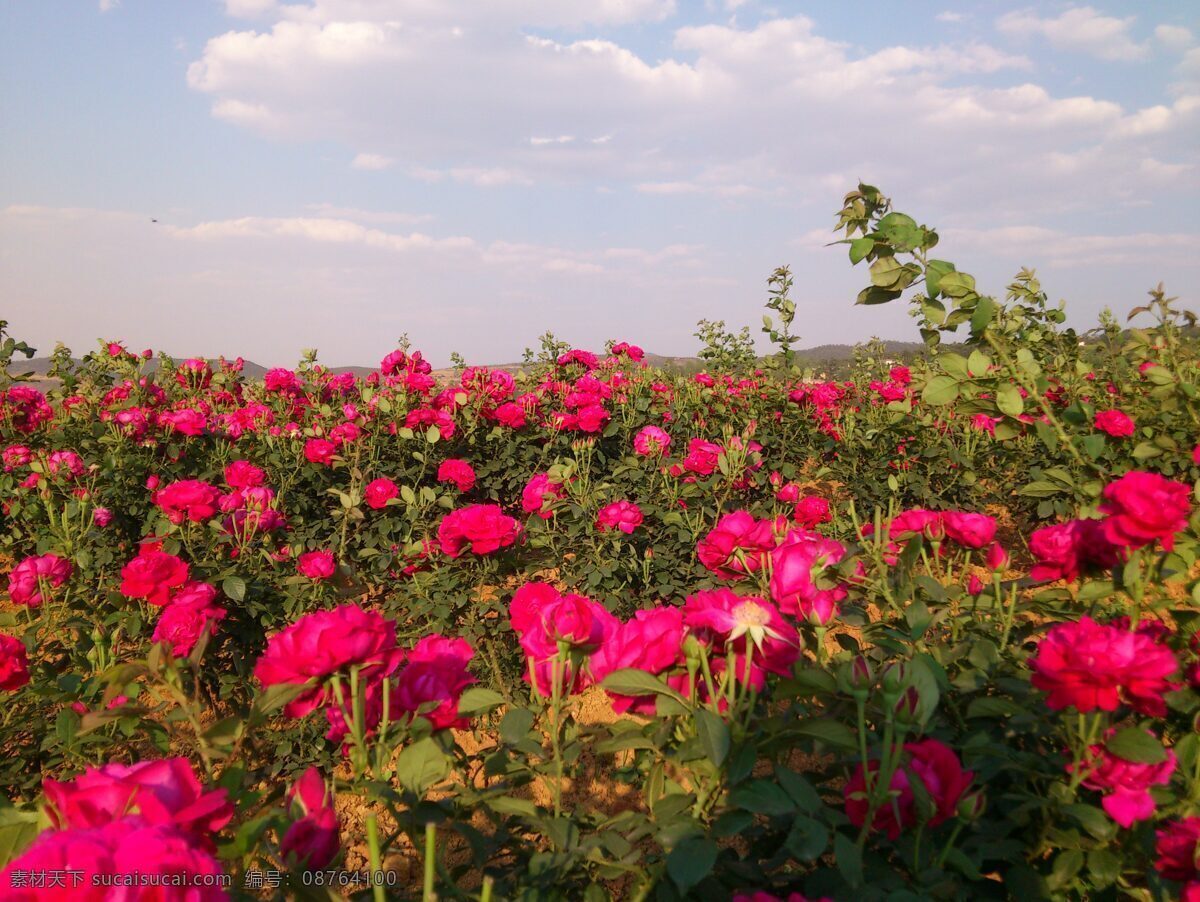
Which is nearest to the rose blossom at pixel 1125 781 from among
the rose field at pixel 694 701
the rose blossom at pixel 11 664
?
the rose field at pixel 694 701

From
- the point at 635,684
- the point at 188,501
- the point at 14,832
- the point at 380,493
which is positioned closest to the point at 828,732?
the point at 635,684

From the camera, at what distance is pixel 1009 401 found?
1.25 m

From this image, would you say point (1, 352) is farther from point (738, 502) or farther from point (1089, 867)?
point (1089, 867)

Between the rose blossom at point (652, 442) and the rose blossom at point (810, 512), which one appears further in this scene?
the rose blossom at point (652, 442)

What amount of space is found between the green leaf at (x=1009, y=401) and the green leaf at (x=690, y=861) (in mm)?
948

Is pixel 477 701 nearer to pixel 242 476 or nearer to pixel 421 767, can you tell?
pixel 421 767

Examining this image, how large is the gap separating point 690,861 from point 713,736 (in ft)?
0.38

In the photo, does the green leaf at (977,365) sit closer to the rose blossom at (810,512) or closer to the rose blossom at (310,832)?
the rose blossom at (310,832)

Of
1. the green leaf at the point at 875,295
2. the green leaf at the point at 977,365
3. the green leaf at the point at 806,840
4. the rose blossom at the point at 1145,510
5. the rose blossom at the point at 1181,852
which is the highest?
the green leaf at the point at 875,295

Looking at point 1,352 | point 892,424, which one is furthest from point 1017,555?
point 1,352

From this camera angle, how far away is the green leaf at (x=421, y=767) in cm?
79

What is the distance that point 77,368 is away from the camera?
5.43 m

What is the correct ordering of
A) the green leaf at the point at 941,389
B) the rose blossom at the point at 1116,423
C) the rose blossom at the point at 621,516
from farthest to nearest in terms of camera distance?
the rose blossom at the point at 1116,423 → the rose blossom at the point at 621,516 → the green leaf at the point at 941,389

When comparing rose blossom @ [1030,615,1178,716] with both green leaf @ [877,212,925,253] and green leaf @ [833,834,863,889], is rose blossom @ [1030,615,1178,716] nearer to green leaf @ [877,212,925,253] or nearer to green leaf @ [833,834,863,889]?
green leaf @ [833,834,863,889]
